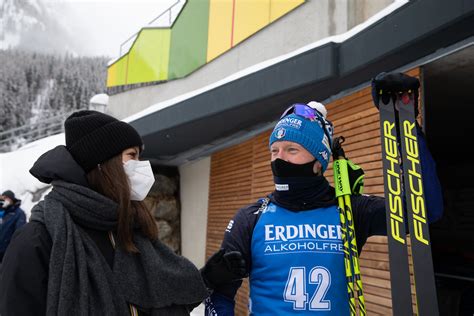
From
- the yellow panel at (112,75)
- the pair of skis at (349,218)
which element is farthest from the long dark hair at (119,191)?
the yellow panel at (112,75)

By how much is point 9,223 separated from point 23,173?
7.63 meters

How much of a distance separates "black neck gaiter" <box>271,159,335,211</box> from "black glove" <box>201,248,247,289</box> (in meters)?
0.37

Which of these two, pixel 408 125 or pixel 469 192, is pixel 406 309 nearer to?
pixel 408 125

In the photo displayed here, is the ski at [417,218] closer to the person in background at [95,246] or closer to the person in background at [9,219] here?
the person in background at [95,246]

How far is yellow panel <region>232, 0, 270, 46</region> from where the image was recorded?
616 centimetres

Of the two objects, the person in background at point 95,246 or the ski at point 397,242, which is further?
the ski at point 397,242

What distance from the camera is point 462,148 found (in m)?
8.98

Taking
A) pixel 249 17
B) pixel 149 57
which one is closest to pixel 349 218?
pixel 249 17

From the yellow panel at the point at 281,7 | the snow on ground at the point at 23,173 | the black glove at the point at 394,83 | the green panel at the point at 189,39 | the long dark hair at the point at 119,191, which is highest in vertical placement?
the green panel at the point at 189,39

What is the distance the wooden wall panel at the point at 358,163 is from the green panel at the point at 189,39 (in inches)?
88.6

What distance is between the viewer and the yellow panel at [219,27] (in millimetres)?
7082

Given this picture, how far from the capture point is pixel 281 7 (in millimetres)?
5758

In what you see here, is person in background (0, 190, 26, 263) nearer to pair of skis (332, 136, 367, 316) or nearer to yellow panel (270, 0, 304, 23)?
yellow panel (270, 0, 304, 23)

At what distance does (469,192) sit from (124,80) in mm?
9835
